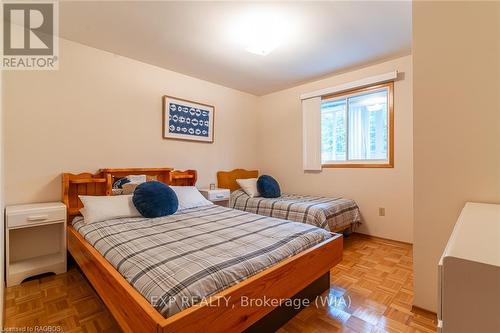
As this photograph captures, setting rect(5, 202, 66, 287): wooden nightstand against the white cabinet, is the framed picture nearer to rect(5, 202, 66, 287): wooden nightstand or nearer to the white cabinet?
rect(5, 202, 66, 287): wooden nightstand

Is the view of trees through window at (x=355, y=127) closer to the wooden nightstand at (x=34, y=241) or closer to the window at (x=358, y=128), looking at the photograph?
the window at (x=358, y=128)

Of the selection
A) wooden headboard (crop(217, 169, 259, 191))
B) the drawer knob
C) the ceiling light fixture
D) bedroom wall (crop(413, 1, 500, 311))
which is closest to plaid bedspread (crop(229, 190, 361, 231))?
wooden headboard (crop(217, 169, 259, 191))

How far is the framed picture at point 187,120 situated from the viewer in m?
3.22

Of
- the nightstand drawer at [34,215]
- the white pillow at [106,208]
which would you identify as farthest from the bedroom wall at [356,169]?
the nightstand drawer at [34,215]

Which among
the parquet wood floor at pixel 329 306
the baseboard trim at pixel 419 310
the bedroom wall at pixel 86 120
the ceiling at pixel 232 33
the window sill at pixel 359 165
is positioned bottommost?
the parquet wood floor at pixel 329 306

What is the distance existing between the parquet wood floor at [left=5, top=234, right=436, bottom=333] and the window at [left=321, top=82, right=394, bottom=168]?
1.50 metres

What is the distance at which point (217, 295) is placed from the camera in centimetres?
108

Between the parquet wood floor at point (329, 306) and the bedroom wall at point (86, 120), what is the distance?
0.93m

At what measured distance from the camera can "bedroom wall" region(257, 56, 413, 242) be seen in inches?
115

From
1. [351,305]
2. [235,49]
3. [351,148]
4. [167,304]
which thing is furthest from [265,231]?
[351,148]

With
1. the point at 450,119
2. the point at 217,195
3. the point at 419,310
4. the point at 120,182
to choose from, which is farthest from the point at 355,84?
the point at 120,182

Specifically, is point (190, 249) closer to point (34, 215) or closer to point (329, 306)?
point (329, 306)

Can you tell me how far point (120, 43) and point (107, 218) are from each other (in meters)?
1.86

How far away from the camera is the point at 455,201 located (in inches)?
56.7
